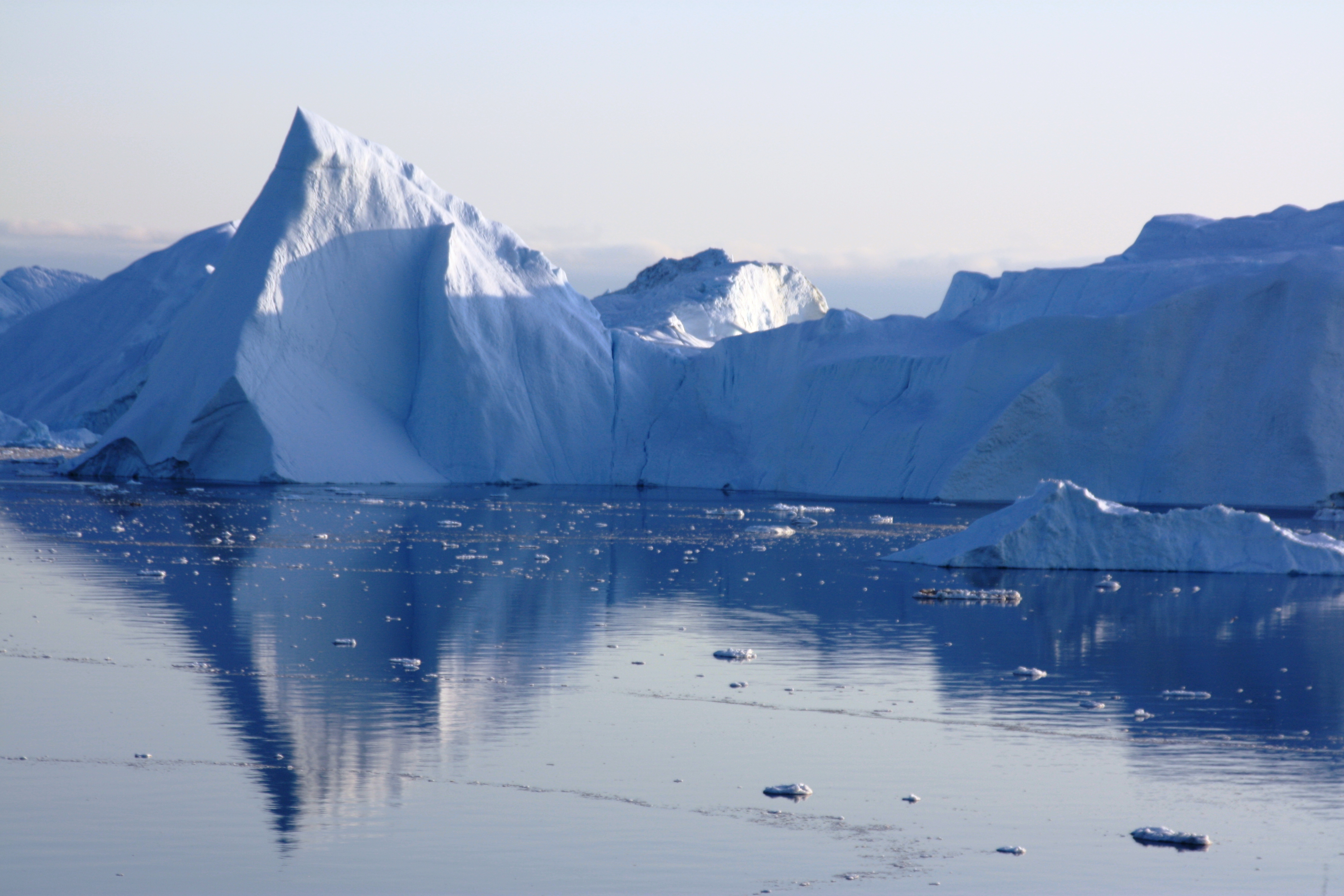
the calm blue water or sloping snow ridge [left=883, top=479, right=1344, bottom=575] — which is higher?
sloping snow ridge [left=883, top=479, right=1344, bottom=575]

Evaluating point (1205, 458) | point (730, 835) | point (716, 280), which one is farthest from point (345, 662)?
point (716, 280)

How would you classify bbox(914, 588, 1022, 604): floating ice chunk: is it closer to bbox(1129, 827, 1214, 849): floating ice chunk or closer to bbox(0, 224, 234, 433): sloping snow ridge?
bbox(1129, 827, 1214, 849): floating ice chunk

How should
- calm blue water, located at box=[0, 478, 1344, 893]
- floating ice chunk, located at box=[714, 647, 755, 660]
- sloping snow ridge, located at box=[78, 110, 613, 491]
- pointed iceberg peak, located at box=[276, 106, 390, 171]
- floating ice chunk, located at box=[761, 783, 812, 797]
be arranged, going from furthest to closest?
1. pointed iceberg peak, located at box=[276, 106, 390, 171]
2. sloping snow ridge, located at box=[78, 110, 613, 491]
3. floating ice chunk, located at box=[714, 647, 755, 660]
4. floating ice chunk, located at box=[761, 783, 812, 797]
5. calm blue water, located at box=[0, 478, 1344, 893]

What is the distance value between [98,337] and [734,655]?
199 feet

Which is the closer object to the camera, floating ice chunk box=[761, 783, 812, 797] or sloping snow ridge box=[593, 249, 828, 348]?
floating ice chunk box=[761, 783, 812, 797]

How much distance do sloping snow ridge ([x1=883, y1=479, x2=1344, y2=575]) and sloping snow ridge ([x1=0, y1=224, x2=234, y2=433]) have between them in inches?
1775

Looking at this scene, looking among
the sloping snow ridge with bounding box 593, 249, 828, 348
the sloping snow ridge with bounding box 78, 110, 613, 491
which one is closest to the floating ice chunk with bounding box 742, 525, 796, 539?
the sloping snow ridge with bounding box 78, 110, 613, 491

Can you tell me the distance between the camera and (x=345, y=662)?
10.1m

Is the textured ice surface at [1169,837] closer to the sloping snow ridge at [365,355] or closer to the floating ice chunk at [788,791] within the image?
the floating ice chunk at [788,791]

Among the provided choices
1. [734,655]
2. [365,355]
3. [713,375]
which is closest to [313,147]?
[365,355]

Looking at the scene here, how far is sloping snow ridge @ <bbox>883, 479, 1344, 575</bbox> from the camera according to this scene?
59.7 feet

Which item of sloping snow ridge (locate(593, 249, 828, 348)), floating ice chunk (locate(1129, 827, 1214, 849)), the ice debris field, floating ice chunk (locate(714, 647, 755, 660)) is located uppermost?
sloping snow ridge (locate(593, 249, 828, 348))

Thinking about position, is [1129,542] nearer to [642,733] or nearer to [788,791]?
[642,733]

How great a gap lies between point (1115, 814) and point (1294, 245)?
38.2 meters
